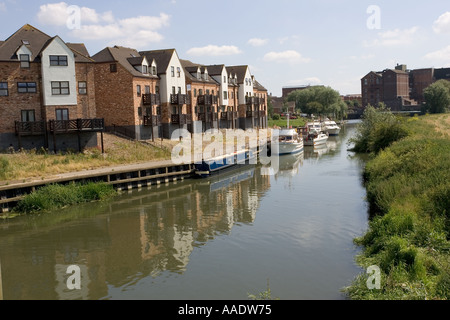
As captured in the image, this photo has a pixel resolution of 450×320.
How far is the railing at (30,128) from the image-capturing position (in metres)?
34.0

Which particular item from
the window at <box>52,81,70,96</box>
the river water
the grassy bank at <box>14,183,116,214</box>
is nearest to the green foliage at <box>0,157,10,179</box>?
the grassy bank at <box>14,183,116,214</box>

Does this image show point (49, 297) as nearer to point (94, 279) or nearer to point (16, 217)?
point (94, 279)

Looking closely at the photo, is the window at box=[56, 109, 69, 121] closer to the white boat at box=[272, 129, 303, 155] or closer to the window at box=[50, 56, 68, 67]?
the window at box=[50, 56, 68, 67]

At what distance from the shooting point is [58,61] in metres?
36.3

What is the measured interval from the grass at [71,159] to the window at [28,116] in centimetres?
297

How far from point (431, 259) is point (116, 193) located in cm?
2154

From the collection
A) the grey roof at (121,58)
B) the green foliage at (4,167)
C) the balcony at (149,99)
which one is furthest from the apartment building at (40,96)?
the balcony at (149,99)

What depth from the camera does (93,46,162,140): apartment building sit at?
43.5 meters

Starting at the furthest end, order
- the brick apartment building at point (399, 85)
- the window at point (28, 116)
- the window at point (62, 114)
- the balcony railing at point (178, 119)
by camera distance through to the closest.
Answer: the brick apartment building at point (399, 85) → the balcony railing at point (178, 119) → the window at point (62, 114) → the window at point (28, 116)

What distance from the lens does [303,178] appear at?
36.1m

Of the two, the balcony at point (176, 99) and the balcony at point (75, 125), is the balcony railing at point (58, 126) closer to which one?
the balcony at point (75, 125)

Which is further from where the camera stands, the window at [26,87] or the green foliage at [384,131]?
the green foliage at [384,131]
